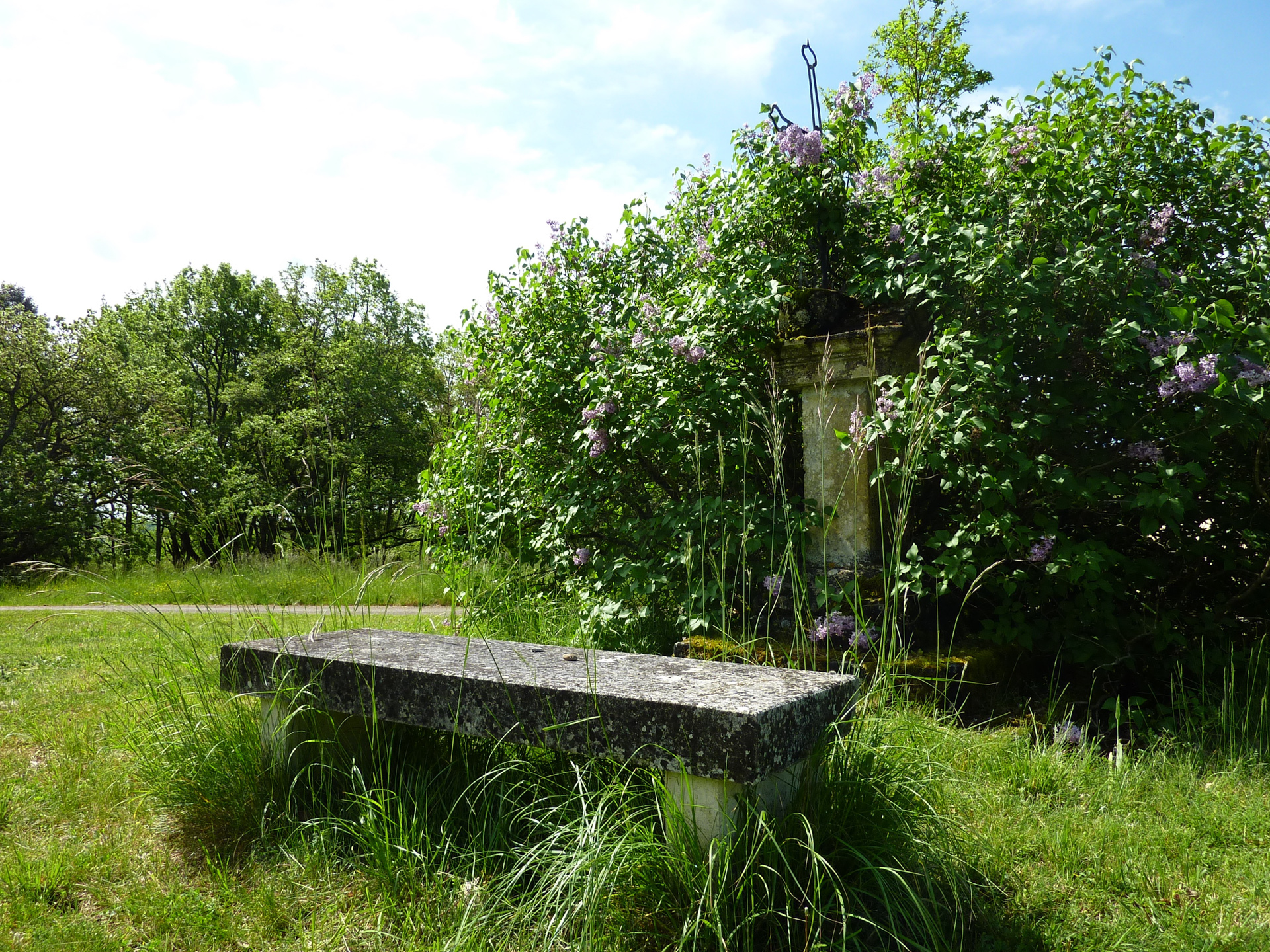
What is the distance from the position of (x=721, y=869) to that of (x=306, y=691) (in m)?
1.50

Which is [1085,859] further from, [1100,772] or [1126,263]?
[1126,263]

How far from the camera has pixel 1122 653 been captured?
351 cm

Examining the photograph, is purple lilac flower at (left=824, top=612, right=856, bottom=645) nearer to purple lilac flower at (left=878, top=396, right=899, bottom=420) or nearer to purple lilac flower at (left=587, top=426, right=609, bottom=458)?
purple lilac flower at (left=878, top=396, right=899, bottom=420)

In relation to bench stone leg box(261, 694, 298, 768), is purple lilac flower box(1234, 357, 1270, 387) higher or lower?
higher

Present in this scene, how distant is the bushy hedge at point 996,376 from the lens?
10.5ft

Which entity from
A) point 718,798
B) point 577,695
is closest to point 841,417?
point 577,695

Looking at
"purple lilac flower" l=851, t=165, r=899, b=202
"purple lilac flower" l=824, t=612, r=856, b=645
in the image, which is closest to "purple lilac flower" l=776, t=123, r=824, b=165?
"purple lilac flower" l=851, t=165, r=899, b=202

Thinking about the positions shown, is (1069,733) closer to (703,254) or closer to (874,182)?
(874,182)

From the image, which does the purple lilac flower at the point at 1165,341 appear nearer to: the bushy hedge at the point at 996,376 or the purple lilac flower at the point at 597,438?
the bushy hedge at the point at 996,376

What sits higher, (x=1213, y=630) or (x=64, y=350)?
(x=64, y=350)

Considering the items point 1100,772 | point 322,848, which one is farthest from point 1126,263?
point 322,848

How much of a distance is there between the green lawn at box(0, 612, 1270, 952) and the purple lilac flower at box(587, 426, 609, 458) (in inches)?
86.6

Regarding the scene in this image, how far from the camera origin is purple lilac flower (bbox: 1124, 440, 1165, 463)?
3217 millimetres


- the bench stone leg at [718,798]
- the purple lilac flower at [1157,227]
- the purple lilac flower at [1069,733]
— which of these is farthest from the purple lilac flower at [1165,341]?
the bench stone leg at [718,798]
